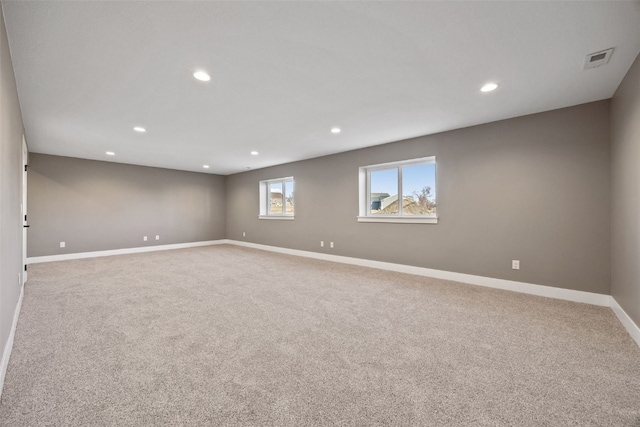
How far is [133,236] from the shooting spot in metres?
6.77

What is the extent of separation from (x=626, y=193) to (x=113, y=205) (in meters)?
8.87

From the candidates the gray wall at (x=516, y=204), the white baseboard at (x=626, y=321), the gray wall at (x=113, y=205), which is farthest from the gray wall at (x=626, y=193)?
the gray wall at (x=113, y=205)

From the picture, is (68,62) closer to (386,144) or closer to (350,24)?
(350,24)

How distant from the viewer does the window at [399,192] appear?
14.5 feet

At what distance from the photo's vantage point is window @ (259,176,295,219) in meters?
6.91

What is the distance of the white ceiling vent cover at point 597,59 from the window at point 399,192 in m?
2.11

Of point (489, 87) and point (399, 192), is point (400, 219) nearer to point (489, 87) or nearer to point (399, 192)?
point (399, 192)

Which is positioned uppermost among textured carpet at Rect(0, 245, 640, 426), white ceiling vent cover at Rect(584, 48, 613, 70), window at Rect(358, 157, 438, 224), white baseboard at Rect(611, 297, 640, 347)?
white ceiling vent cover at Rect(584, 48, 613, 70)

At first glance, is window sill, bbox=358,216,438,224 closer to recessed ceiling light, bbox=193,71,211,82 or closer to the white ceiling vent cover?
the white ceiling vent cover

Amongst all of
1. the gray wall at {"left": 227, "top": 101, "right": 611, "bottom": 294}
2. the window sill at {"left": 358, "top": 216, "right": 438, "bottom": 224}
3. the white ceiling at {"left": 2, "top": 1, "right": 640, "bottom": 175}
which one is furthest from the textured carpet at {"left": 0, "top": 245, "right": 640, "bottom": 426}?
the white ceiling at {"left": 2, "top": 1, "right": 640, "bottom": 175}

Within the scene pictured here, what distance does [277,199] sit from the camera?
24.0 feet

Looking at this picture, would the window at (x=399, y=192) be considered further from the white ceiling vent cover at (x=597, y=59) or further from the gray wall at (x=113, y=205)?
the gray wall at (x=113, y=205)

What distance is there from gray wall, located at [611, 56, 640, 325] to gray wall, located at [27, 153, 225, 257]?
8.55 meters

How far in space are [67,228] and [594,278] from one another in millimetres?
9142
